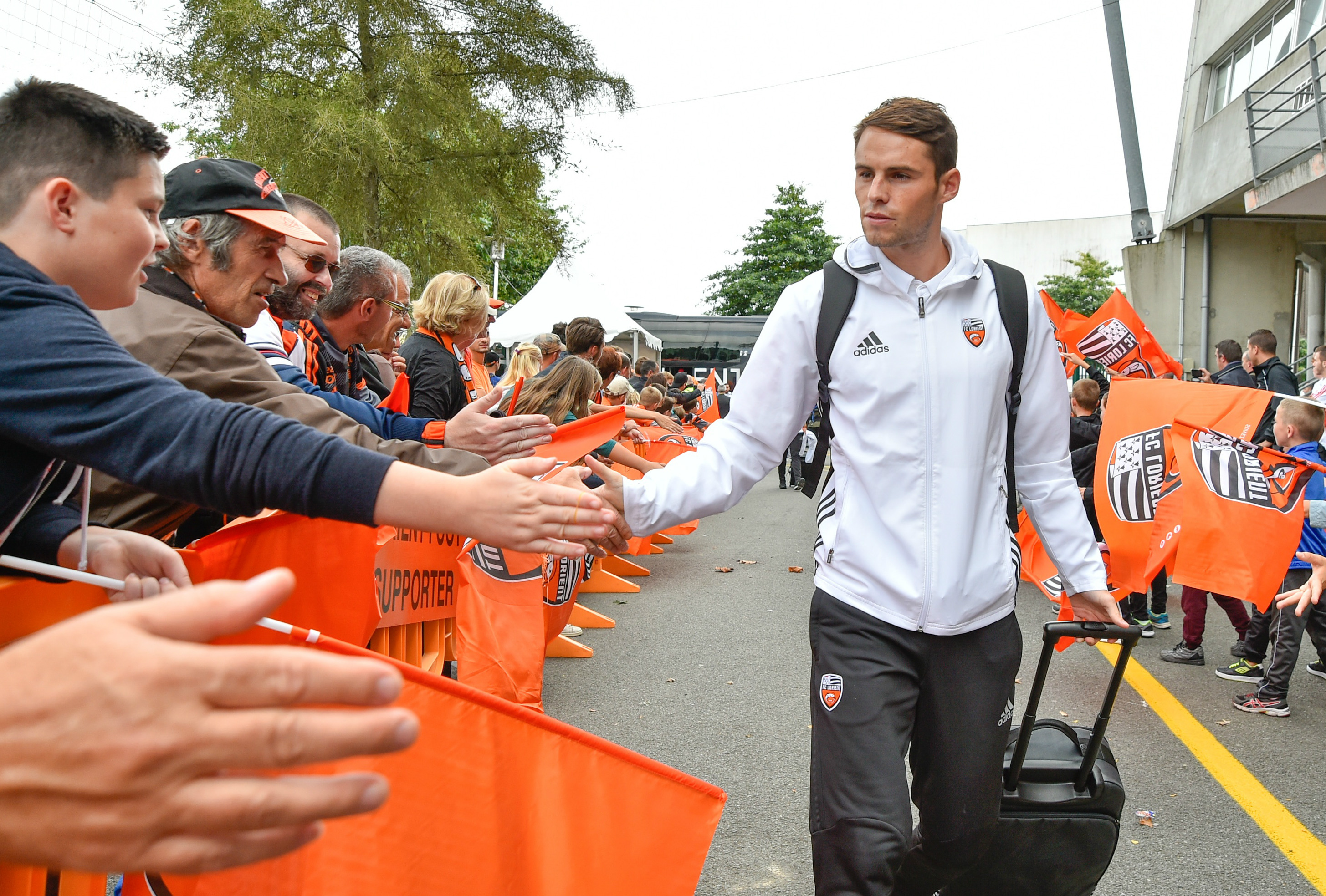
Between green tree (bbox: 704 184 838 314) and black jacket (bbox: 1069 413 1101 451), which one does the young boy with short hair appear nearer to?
black jacket (bbox: 1069 413 1101 451)

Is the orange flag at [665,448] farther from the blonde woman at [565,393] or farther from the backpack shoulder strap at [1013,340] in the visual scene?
the backpack shoulder strap at [1013,340]

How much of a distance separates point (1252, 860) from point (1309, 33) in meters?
18.2

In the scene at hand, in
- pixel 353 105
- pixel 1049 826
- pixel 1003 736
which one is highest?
pixel 353 105

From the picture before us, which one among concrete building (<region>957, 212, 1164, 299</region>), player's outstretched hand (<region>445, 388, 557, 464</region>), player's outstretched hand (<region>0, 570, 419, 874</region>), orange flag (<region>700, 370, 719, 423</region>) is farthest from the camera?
concrete building (<region>957, 212, 1164, 299</region>)

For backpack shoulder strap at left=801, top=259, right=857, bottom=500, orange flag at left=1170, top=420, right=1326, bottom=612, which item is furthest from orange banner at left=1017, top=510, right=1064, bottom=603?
backpack shoulder strap at left=801, top=259, right=857, bottom=500

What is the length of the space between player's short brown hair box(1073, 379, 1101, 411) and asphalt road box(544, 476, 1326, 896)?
1861 mm

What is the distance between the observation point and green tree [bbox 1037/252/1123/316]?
67.3 metres

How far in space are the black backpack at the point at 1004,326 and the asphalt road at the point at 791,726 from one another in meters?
1.67

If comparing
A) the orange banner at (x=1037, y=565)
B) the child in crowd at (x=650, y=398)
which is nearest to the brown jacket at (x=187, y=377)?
the orange banner at (x=1037, y=565)

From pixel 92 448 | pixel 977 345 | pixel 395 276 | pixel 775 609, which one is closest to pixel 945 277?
pixel 977 345

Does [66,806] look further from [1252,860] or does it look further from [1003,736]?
[1252,860]

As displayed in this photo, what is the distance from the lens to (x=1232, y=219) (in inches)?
842

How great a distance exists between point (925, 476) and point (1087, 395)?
735 cm

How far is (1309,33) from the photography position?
16906 millimetres
